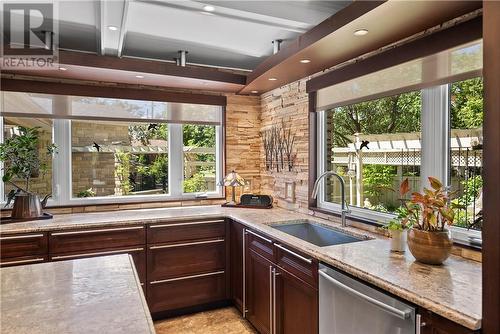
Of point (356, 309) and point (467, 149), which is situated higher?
point (467, 149)

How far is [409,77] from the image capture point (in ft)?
6.84

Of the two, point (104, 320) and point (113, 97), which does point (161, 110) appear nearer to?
point (113, 97)

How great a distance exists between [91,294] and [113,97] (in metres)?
2.59

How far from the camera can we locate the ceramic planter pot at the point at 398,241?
→ 1864mm

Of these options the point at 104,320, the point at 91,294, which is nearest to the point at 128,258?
the point at 91,294

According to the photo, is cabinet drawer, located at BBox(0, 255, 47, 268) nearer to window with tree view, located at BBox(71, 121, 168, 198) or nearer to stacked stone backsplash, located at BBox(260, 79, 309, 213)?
window with tree view, located at BBox(71, 121, 168, 198)

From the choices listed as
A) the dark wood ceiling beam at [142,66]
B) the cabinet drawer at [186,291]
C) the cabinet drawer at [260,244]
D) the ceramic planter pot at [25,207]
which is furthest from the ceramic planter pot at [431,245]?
the ceramic planter pot at [25,207]

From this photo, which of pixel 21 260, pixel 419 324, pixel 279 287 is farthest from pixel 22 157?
pixel 419 324

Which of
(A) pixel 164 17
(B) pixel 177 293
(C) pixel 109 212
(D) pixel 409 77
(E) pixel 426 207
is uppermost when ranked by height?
(A) pixel 164 17

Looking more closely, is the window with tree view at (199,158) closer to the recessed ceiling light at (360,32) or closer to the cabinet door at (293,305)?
the cabinet door at (293,305)

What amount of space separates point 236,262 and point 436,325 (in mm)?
2070

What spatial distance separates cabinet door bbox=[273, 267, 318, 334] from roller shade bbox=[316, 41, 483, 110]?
1453 mm

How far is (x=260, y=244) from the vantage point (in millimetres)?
2594

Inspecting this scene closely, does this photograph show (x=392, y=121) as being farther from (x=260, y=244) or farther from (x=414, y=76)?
(x=260, y=244)
